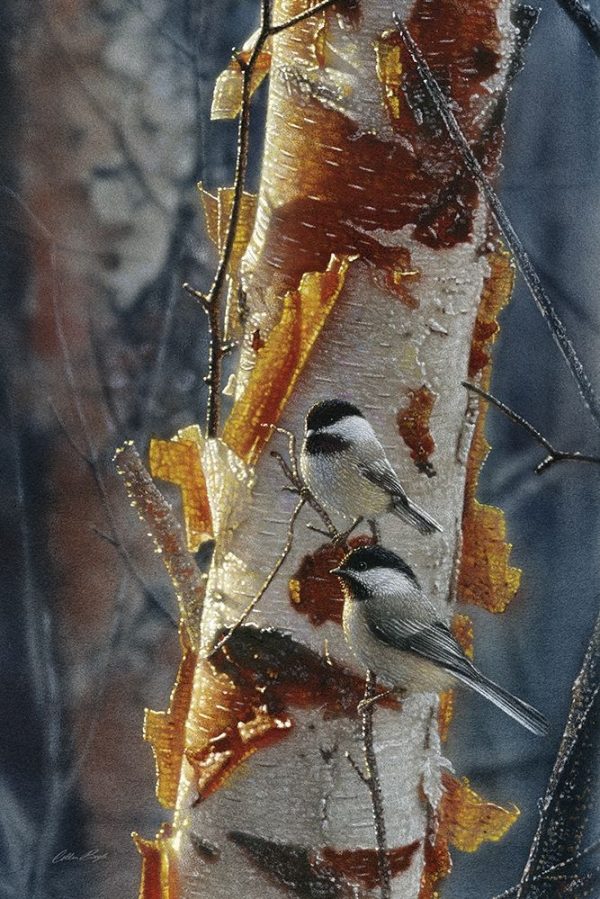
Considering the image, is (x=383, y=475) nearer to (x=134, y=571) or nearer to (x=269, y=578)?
(x=269, y=578)

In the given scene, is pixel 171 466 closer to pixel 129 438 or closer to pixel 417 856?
pixel 417 856

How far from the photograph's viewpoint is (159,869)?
386mm

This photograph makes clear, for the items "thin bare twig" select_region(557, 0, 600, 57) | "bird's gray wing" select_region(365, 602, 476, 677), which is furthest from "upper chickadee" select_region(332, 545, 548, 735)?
"thin bare twig" select_region(557, 0, 600, 57)

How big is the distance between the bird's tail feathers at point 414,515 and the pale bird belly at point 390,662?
1.3 inches

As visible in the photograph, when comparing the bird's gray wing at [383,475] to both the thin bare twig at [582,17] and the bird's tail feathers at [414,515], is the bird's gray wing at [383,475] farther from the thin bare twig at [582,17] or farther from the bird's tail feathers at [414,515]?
the thin bare twig at [582,17]

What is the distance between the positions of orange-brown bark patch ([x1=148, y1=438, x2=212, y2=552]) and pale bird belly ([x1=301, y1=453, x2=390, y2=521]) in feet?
0.18

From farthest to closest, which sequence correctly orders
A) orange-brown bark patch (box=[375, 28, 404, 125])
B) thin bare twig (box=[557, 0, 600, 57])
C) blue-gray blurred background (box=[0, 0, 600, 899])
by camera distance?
blue-gray blurred background (box=[0, 0, 600, 899])
thin bare twig (box=[557, 0, 600, 57])
orange-brown bark patch (box=[375, 28, 404, 125])

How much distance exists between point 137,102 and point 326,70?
481 mm

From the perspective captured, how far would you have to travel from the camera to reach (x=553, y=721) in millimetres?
761

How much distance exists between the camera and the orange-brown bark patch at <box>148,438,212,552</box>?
1.25 ft

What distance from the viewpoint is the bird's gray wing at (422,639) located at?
335 millimetres

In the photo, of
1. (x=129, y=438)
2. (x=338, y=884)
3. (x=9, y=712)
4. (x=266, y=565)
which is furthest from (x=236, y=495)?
(x=9, y=712)
